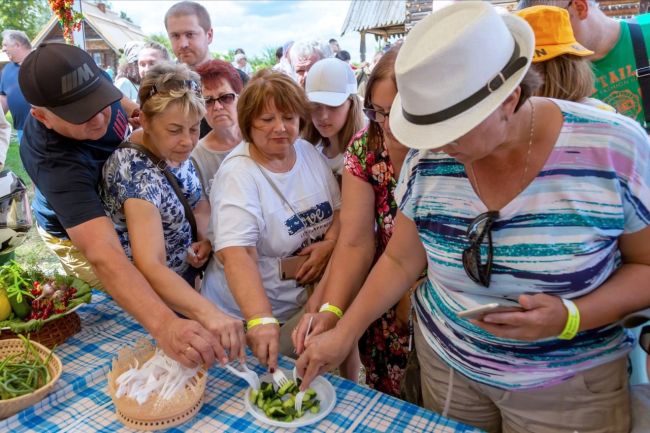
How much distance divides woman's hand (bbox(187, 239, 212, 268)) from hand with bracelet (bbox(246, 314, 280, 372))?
580 millimetres

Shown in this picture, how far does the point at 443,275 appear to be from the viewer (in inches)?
51.5

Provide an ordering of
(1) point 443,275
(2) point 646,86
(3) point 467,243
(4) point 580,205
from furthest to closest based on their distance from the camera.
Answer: (2) point 646,86
(1) point 443,275
(3) point 467,243
(4) point 580,205

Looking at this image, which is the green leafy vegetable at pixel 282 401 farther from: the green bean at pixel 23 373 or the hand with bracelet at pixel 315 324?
the green bean at pixel 23 373

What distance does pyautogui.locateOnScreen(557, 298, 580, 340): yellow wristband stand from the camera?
1.08 metres

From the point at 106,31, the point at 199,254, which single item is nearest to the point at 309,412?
the point at 199,254

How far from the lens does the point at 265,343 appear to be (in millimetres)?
1547

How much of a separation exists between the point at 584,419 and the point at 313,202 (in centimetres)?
124

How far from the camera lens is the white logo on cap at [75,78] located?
164cm

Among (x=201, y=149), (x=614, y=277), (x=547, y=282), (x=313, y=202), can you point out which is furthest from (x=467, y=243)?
(x=201, y=149)

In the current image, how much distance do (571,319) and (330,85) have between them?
169cm

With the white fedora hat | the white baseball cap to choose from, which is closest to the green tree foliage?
the white baseball cap

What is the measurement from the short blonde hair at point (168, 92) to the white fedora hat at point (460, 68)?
1.08 meters

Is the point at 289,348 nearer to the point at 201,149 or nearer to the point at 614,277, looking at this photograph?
the point at 201,149

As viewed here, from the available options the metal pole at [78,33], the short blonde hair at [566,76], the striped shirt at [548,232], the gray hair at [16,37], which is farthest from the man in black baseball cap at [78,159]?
the gray hair at [16,37]
